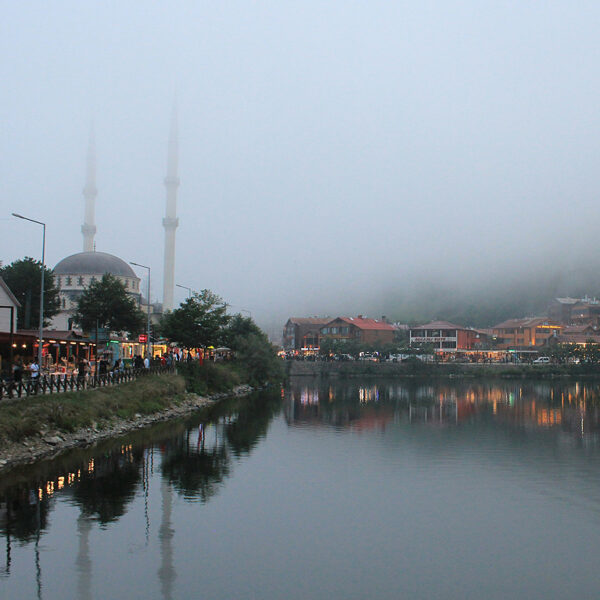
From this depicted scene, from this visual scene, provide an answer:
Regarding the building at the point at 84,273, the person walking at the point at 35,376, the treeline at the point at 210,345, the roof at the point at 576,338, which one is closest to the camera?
the person walking at the point at 35,376

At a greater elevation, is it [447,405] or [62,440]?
[62,440]

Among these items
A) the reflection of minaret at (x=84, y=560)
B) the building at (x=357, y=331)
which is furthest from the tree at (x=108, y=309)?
the building at (x=357, y=331)

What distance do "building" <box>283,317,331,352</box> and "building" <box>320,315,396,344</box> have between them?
3096mm

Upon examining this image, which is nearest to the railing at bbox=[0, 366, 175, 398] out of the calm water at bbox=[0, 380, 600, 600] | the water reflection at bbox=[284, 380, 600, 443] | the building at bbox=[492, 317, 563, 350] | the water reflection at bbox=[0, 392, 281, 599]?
the water reflection at bbox=[0, 392, 281, 599]

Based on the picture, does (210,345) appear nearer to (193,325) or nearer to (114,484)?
(193,325)

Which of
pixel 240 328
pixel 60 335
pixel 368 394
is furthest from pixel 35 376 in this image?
pixel 240 328

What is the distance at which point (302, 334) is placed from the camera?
176375 mm

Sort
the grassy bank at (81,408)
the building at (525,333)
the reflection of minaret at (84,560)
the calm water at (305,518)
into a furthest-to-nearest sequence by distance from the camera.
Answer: the building at (525,333)
the grassy bank at (81,408)
the calm water at (305,518)
the reflection of minaret at (84,560)

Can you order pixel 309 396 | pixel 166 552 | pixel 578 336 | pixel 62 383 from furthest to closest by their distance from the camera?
pixel 578 336, pixel 309 396, pixel 62 383, pixel 166 552

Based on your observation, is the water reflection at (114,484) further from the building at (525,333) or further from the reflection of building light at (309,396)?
the building at (525,333)

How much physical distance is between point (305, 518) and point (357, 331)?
139475 mm

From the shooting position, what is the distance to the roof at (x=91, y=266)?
12075 cm

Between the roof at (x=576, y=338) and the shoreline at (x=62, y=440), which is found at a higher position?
the roof at (x=576, y=338)

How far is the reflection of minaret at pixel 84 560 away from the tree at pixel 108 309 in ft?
190
